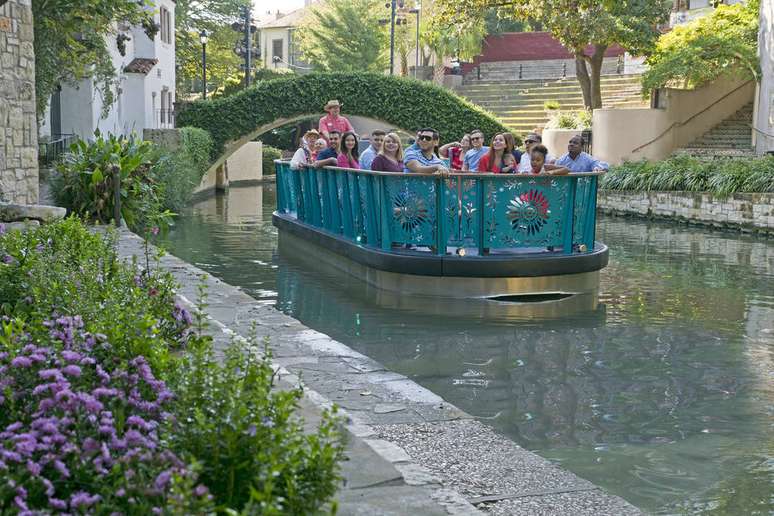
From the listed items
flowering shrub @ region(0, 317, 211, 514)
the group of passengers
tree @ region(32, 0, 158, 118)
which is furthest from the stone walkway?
tree @ region(32, 0, 158, 118)

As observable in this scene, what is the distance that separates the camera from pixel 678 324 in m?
10.6

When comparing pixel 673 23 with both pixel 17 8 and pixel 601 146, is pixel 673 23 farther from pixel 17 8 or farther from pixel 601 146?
pixel 17 8

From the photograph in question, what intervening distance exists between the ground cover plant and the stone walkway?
44cm

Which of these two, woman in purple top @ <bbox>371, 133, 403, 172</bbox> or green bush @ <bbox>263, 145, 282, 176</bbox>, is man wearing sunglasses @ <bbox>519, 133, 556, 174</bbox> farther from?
green bush @ <bbox>263, 145, 282, 176</bbox>

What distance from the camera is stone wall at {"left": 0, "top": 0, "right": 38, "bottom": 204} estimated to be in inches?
504

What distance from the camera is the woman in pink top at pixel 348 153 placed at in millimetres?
14438

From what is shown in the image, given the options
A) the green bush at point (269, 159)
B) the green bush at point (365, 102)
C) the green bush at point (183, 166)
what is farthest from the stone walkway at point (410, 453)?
the green bush at point (269, 159)

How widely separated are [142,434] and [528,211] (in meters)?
8.64

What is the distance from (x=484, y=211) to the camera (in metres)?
11.7

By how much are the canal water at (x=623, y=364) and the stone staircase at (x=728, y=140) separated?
12.6 meters

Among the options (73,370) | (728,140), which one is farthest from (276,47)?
(73,370)

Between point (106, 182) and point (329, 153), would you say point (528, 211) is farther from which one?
point (106, 182)

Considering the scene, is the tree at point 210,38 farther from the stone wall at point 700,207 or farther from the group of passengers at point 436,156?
the group of passengers at point 436,156

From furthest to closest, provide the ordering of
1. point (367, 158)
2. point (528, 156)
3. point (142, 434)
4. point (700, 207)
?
1. point (700, 207)
2. point (367, 158)
3. point (528, 156)
4. point (142, 434)
